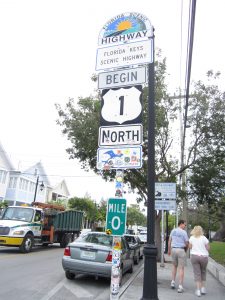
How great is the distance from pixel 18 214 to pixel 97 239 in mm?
8582

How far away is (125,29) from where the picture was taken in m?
6.25

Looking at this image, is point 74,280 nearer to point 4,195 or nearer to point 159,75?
point 159,75

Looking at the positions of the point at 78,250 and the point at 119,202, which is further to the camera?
the point at 78,250

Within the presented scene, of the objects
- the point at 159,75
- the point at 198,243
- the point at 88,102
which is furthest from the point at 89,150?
the point at 198,243

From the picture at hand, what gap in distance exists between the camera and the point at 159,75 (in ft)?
56.3

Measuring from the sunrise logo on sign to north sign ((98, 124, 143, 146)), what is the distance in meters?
1.61

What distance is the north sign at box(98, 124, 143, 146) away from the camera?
5.51 meters

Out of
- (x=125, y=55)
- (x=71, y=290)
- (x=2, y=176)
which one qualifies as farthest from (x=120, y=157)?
(x=2, y=176)

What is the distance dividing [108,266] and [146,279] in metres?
3.96

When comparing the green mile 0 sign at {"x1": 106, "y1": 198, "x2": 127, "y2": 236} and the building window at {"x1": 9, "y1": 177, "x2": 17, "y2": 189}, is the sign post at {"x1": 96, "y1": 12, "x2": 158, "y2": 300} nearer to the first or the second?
the green mile 0 sign at {"x1": 106, "y1": 198, "x2": 127, "y2": 236}

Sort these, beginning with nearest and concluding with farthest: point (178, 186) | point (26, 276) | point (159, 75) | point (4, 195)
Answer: point (26, 276) → point (159, 75) → point (178, 186) → point (4, 195)

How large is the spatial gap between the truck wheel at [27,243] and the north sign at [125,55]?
504 inches

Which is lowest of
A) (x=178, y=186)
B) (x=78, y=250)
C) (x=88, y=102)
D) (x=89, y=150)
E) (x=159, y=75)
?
(x=78, y=250)

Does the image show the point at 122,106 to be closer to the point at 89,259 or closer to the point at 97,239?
the point at 89,259
